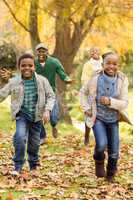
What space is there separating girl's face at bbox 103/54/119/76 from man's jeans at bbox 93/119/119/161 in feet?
2.22

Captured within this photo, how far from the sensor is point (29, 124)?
9172 millimetres

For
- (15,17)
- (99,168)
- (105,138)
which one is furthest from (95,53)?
(15,17)

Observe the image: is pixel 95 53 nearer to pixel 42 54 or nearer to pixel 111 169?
pixel 42 54

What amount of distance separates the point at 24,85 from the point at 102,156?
1462mm

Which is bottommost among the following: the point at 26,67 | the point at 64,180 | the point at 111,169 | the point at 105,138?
the point at 64,180

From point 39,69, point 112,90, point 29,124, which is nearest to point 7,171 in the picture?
point 29,124

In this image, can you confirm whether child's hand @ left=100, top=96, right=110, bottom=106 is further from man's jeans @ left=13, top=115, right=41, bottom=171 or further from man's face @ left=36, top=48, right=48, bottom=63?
man's face @ left=36, top=48, right=48, bottom=63

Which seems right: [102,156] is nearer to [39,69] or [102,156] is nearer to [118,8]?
[39,69]

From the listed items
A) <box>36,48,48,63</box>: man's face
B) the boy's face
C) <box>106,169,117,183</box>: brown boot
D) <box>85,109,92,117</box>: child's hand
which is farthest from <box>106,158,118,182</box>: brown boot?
<box>36,48,48,63</box>: man's face

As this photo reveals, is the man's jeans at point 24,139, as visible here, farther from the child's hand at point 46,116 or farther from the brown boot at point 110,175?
the brown boot at point 110,175

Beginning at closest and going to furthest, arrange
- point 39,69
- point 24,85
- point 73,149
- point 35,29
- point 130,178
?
1. point 24,85
2. point 130,178
3. point 39,69
4. point 73,149
5. point 35,29

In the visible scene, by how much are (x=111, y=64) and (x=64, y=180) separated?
1.81m

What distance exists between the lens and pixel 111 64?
29.5 feet

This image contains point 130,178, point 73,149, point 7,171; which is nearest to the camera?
Result: point 7,171
